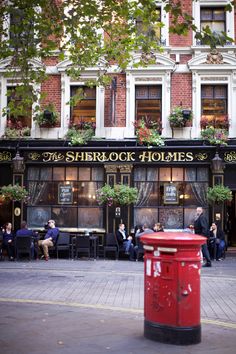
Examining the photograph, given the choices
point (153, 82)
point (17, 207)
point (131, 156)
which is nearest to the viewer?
point (131, 156)

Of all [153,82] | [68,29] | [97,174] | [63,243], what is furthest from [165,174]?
[68,29]

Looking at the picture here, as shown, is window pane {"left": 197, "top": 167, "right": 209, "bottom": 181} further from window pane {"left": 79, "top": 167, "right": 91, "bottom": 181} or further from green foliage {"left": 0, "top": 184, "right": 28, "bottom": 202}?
green foliage {"left": 0, "top": 184, "right": 28, "bottom": 202}

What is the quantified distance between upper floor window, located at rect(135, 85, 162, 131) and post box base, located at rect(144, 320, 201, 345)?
14778 millimetres

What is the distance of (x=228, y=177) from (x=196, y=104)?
333 cm

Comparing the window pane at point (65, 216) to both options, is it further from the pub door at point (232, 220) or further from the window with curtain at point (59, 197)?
the pub door at point (232, 220)

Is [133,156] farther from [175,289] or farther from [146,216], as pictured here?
[175,289]

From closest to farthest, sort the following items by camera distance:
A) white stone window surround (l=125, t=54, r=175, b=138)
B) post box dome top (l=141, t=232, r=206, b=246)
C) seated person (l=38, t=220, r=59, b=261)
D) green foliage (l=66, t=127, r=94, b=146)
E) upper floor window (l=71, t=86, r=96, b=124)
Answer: post box dome top (l=141, t=232, r=206, b=246) < seated person (l=38, t=220, r=59, b=261) < green foliage (l=66, t=127, r=94, b=146) < white stone window surround (l=125, t=54, r=175, b=138) < upper floor window (l=71, t=86, r=96, b=124)

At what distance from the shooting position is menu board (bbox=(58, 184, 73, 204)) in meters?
20.5

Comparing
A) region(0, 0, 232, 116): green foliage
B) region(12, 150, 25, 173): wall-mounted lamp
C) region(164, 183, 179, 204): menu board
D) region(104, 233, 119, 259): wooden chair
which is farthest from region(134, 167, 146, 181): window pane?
region(0, 0, 232, 116): green foliage

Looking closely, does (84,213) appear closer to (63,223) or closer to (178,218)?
(63,223)

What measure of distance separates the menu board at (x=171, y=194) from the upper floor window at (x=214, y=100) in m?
3.38

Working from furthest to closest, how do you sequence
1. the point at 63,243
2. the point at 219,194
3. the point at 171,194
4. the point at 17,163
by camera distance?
1. the point at 171,194
2. the point at 17,163
3. the point at 219,194
4. the point at 63,243

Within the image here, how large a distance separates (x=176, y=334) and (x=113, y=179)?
13879 mm

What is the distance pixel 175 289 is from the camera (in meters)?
6.35
